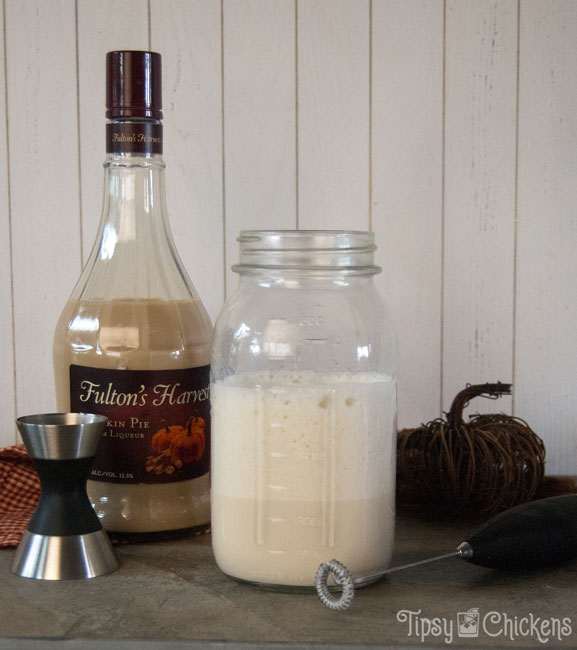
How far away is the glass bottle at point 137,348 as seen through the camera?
2.72ft

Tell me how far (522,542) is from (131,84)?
553mm

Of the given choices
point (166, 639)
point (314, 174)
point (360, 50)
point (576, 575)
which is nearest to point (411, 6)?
point (360, 50)

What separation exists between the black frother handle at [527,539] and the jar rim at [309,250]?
0.25m

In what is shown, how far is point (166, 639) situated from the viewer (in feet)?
2.03

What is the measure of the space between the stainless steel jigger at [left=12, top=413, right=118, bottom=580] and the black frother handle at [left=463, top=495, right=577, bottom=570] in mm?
332

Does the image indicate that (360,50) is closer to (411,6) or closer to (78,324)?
(411,6)

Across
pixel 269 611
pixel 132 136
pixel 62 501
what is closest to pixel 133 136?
pixel 132 136

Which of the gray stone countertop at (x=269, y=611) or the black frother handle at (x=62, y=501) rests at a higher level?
the black frother handle at (x=62, y=501)

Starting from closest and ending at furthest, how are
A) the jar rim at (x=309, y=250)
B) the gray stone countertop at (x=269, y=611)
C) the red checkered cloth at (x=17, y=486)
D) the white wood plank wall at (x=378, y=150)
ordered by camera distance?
the gray stone countertop at (x=269, y=611)
the jar rim at (x=309, y=250)
the red checkered cloth at (x=17, y=486)
the white wood plank wall at (x=378, y=150)

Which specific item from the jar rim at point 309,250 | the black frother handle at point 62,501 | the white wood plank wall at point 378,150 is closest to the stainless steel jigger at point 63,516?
the black frother handle at point 62,501

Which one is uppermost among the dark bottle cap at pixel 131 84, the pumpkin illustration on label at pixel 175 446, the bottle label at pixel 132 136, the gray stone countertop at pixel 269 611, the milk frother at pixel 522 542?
the dark bottle cap at pixel 131 84

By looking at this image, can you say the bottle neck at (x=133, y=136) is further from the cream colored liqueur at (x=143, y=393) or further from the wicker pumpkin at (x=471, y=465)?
the wicker pumpkin at (x=471, y=465)

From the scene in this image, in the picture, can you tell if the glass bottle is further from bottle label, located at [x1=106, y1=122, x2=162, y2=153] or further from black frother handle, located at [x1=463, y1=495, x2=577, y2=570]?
black frother handle, located at [x1=463, y1=495, x2=577, y2=570]

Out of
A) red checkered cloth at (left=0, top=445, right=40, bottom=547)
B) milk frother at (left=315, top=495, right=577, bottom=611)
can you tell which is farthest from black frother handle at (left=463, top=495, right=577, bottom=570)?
red checkered cloth at (left=0, top=445, right=40, bottom=547)
